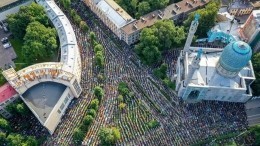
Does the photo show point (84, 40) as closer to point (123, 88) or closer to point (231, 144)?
point (123, 88)

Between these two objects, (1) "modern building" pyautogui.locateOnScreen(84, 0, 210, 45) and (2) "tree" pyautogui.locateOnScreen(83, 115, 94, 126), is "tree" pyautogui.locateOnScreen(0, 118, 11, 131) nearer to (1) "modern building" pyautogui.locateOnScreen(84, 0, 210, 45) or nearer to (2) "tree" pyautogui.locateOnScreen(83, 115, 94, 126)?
(2) "tree" pyautogui.locateOnScreen(83, 115, 94, 126)

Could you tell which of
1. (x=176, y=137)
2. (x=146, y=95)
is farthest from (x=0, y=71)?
(x=176, y=137)

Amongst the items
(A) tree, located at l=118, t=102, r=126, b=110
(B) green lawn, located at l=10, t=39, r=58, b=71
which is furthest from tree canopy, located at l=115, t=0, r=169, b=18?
(A) tree, located at l=118, t=102, r=126, b=110

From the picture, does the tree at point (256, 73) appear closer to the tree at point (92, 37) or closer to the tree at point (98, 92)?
the tree at point (98, 92)

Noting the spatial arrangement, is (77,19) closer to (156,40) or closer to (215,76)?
(156,40)

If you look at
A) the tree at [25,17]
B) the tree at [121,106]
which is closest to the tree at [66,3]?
the tree at [25,17]

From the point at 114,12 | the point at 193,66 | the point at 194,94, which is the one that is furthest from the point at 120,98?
the point at 114,12
